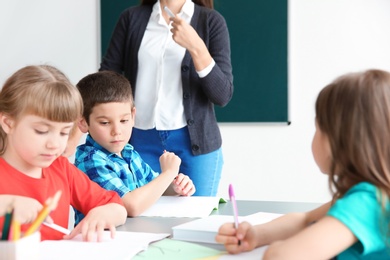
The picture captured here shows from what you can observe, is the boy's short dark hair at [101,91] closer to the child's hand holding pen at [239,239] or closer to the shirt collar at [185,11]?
the shirt collar at [185,11]

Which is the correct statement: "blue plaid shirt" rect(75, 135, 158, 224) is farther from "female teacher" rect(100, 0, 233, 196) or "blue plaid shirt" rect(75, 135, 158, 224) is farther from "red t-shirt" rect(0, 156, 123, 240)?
"female teacher" rect(100, 0, 233, 196)

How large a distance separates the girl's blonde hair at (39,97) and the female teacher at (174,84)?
71 centimetres

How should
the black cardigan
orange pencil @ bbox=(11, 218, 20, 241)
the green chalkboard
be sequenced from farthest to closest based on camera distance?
the green chalkboard
the black cardigan
orange pencil @ bbox=(11, 218, 20, 241)

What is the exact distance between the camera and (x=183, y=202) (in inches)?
66.6

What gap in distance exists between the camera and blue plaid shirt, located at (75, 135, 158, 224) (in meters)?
1.62

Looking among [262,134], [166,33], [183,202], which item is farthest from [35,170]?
[262,134]

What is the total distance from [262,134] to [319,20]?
80 cm

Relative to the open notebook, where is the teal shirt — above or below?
above

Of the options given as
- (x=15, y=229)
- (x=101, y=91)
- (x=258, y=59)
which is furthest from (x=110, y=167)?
(x=258, y=59)

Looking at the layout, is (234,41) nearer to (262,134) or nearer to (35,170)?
(262,134)

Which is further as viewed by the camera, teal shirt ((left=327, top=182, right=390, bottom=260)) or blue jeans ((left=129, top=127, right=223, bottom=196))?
blue jeans ((left=129, top=127, right=223, bottom=196))

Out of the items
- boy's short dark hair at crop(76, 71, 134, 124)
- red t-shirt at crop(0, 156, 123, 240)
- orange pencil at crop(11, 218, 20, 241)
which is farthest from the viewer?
boy's short dark hair at crop(76, 71, 134, 124)

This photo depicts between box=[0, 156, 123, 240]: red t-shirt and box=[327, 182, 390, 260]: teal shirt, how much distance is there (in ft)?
2.34

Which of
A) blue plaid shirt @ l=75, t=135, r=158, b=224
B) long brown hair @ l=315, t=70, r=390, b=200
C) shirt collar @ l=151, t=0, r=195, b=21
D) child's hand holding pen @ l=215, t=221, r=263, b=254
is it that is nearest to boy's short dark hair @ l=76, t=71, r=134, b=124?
blue plaid shirt @ l=75, t=135, r=158, b=224
